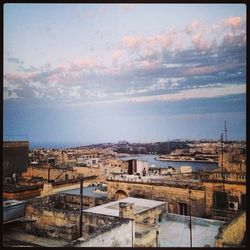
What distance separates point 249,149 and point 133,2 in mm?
2123

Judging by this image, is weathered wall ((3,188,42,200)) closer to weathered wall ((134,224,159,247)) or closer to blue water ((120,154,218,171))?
blue water ((120,154,218,171))

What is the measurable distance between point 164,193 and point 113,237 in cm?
238

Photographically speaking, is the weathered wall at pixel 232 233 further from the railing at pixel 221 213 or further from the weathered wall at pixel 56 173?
the weathered wall at pixel 56 173

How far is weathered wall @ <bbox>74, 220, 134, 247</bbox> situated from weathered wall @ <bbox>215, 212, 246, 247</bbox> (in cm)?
99

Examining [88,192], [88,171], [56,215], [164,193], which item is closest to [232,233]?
[164,193]

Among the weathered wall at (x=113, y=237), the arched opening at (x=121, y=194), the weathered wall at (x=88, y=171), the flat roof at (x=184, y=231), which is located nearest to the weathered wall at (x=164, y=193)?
the arched opening at (x=121, y=194)

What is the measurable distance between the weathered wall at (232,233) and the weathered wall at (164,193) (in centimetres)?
145

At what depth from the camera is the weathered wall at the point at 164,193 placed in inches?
225

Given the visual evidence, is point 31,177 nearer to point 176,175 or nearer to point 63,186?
point 63,186

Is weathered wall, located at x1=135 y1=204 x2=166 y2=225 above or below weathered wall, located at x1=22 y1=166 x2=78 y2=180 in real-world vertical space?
below

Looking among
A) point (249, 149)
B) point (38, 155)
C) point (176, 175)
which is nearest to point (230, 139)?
point (249, 149)

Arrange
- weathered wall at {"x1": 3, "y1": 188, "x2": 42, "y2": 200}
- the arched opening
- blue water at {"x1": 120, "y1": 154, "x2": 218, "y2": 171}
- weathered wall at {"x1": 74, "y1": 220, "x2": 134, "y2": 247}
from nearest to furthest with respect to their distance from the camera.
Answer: weathered wall at {"x1": 74, "y1": 220, "x2": 134, "y2": 247}
weathered wall at {"x1": 3, "y1": 188, "x2": 42, "y2": 200}
blue water at {"x1": 120, "y1": 154, "x2": 218, "y2": 171}
the arched opening

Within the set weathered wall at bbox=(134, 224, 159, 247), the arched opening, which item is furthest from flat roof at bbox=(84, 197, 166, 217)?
the arched opening

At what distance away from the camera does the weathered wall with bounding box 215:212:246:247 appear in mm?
3732
